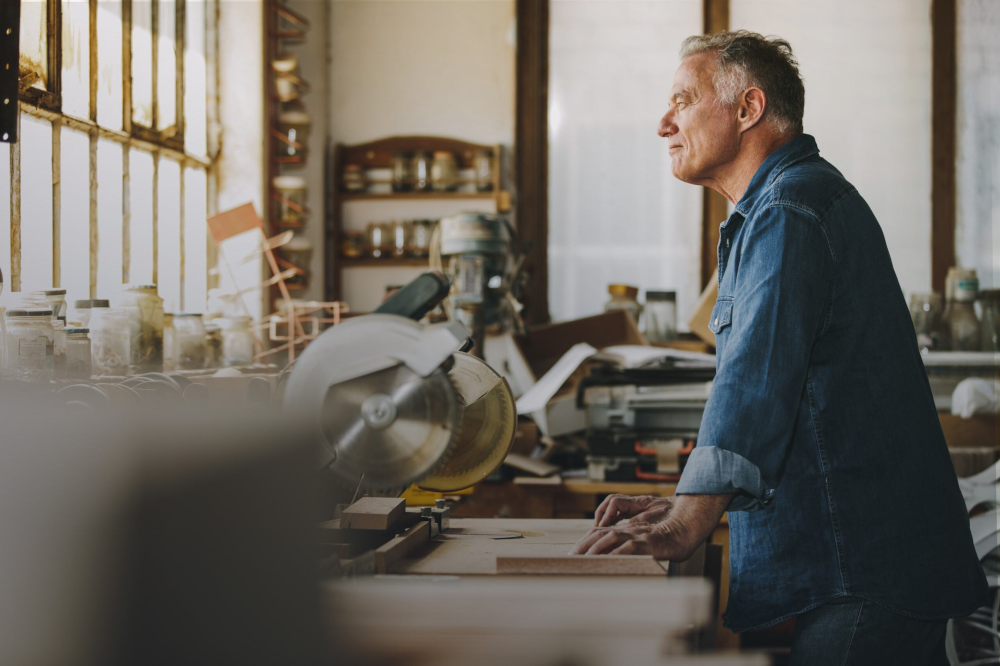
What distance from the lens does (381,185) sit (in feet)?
13.5

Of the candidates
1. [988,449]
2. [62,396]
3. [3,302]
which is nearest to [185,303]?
[3,302]

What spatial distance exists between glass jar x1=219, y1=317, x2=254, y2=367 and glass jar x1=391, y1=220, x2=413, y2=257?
1333 millimetres

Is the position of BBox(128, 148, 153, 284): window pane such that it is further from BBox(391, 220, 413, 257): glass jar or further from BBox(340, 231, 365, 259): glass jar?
BBox(391, 220, 413, 257): glass jar

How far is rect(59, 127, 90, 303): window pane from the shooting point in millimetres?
2402

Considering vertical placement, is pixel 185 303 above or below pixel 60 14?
below

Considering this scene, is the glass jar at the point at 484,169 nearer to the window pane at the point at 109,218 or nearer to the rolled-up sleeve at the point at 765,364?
the window pane at the point at 109,218

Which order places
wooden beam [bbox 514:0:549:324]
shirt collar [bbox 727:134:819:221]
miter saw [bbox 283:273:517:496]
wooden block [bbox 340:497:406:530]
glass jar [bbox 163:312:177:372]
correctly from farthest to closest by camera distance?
wooden beam [bbox 514:0:549:324] → glass jar [bbox 163:312:177:372] → shirt collar [bbox 727:134:819:221] → wooden block [bbox 340:497:406:530] → miter saw [bbox 283:273:517:496]

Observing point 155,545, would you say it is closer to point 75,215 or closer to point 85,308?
point 85,308

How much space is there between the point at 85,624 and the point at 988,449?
2825mm

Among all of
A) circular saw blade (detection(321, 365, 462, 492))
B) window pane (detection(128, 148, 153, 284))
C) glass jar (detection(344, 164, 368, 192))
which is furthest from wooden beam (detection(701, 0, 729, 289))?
circular saw blade (detection(321, 365, 462, 492))

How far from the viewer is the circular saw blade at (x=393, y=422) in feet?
2.82

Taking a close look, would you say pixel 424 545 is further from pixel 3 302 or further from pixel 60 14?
pixel 60 14

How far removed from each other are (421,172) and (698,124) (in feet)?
9.11

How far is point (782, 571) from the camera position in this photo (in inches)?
44.7
